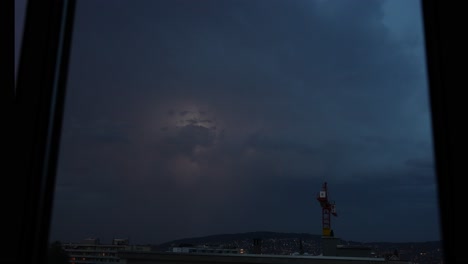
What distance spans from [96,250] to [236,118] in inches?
84.9

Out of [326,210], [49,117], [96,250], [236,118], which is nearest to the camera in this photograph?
[49,117]

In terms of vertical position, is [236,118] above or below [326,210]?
above

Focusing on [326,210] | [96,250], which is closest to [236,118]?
[96,250]

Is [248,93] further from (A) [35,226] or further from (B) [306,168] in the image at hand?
(A) [35,226]

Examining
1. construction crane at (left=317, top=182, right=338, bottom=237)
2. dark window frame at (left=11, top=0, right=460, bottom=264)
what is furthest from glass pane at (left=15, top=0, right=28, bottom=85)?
construction crane at (left=317, top=182, right=338, bottom=237)

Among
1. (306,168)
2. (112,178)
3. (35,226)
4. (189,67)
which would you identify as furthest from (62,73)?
(306,168)

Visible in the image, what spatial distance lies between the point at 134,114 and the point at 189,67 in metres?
0.90

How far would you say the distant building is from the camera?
145 centimetres

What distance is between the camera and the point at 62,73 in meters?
1.03

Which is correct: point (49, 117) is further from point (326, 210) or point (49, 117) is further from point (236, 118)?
point (326, 210)

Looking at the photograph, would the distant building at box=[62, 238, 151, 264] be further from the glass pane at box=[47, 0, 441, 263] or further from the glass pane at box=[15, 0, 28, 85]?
the glass pane at box=[15, 0, 28, 85]

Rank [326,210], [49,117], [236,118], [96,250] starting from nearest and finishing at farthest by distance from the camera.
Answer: [49,117] → [96,250] → [236,118] → [326,210]

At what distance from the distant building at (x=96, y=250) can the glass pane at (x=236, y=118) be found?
3.4 inches

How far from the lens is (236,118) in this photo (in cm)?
444
